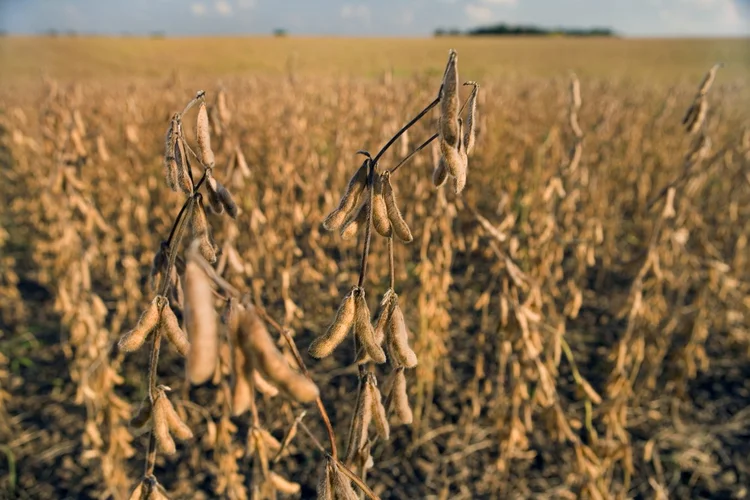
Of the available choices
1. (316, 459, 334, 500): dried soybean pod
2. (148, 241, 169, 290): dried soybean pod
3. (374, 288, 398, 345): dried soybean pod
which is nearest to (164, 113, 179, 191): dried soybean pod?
(148, 241, 169, 290): dried soybean pod

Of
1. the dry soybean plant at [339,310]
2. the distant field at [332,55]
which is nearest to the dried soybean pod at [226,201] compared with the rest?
the dry soybean plant at [339,310]

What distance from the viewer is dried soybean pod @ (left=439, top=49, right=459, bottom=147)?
2.25ft

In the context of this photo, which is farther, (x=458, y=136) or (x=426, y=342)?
(x=426, y=342)

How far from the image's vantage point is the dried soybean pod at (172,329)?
0.76 metres

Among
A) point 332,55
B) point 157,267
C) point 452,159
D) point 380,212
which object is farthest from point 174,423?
point 332,55

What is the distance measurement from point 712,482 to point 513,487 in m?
0.85

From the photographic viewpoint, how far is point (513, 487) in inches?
92.1

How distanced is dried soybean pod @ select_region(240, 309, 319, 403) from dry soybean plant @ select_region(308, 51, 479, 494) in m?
0.23

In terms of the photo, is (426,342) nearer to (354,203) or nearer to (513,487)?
(513,487)

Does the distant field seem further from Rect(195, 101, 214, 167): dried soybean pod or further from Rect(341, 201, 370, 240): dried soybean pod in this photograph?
Rect(341, 201, 370, 240): dried soybean pod

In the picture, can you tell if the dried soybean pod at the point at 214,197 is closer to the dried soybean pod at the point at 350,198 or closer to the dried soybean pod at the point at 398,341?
the dried soybean pod at the point at 350,198

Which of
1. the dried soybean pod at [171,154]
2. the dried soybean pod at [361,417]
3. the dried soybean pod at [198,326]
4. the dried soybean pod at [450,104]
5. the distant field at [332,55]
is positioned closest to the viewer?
the dried soybean pod at [198,326]

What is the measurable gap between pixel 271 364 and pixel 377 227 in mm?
343

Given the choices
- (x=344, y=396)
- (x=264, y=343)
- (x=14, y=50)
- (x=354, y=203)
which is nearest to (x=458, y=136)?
(x=354, y=203)
